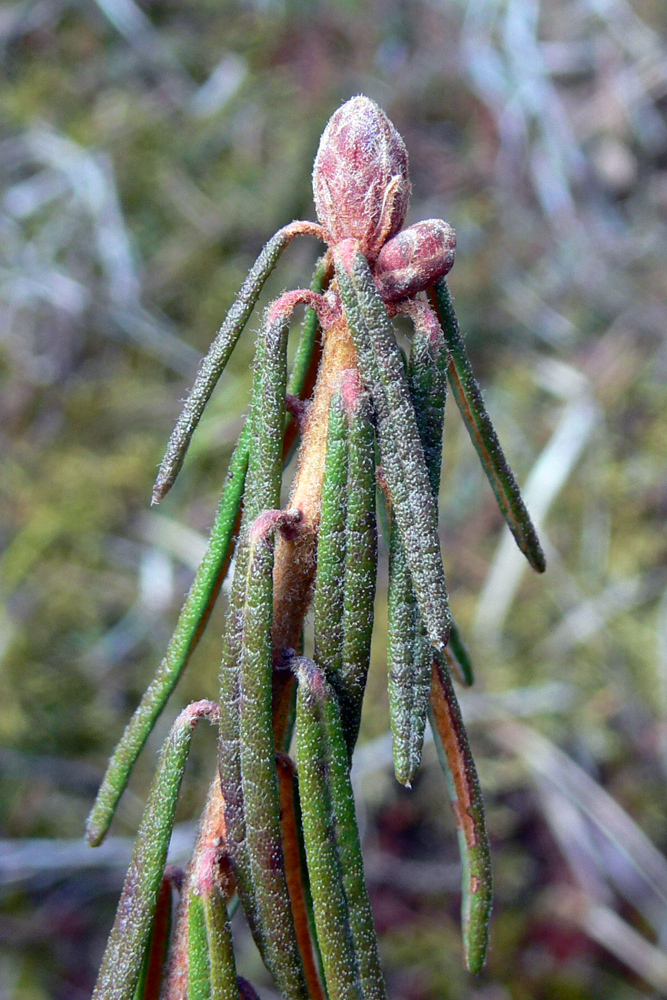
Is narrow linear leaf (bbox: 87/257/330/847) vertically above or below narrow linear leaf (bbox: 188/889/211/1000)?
above

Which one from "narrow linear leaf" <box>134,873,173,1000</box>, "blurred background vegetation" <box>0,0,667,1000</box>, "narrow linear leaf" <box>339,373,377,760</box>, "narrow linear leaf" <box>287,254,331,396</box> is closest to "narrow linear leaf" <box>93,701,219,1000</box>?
"narrow linear leaf" <box>134,873,173,1000</box>

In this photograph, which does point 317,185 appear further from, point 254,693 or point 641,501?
point 641,501

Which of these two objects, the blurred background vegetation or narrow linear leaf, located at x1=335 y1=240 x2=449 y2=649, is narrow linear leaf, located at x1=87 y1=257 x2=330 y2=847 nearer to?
narrow linear leaf, located at x1=335 y1=240 x2=449 y2=649

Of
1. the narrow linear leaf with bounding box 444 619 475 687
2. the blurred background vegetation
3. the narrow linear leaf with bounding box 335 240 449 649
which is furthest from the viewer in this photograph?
the blurred background vegetation

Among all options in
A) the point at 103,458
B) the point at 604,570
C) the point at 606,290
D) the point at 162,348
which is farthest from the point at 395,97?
the point at 604,570

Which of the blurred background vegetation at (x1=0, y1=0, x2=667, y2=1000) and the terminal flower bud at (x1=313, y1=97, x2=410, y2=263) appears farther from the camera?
the blurred background vegetation at (x1=0, y1=0, x2=667, y2=1000)

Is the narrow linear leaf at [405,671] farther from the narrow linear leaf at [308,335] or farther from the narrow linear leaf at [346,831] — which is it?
the narrow linear leaf at [308,335]
